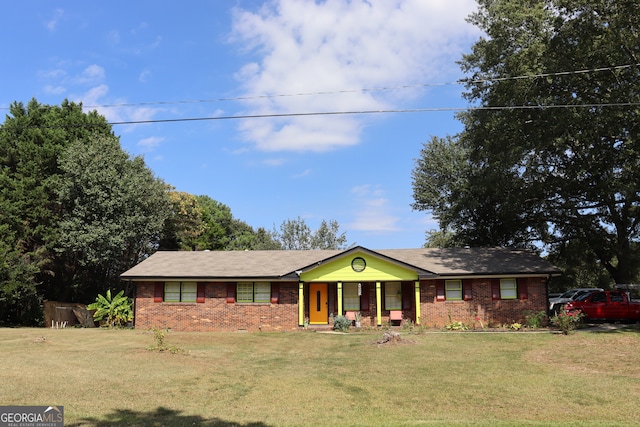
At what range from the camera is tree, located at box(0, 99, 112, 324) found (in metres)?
32.3

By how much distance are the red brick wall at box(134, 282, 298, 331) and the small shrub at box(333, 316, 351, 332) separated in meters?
2.26

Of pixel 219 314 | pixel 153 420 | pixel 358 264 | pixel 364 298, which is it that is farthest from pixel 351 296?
pixel 153 420

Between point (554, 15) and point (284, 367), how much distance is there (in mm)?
20525

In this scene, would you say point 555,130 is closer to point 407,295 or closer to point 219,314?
point 407,295

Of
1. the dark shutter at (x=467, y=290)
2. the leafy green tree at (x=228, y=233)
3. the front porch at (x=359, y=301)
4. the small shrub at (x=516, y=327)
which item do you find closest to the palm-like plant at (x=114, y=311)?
the front porch at (x=359, y=301)

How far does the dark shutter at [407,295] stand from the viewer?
1101 inches

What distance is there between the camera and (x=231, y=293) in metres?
27.3

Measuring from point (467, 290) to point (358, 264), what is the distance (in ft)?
19.4

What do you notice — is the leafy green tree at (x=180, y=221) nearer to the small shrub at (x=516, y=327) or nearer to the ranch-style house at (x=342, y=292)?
the ranch-style house at (x=342, y=292)

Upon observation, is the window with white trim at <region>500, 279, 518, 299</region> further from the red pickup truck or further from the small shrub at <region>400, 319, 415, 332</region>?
the small shrub at <region>400, 319, 415, 332</region>

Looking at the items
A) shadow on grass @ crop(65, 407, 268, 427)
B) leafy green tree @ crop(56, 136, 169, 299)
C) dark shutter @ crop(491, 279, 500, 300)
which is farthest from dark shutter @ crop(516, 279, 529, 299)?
leafy green tree @ crop(56, 136, 169, 299)

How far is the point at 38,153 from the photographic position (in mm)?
34156

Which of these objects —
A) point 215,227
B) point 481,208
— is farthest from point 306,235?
point 481,208

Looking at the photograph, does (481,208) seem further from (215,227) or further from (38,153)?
(215,227)
